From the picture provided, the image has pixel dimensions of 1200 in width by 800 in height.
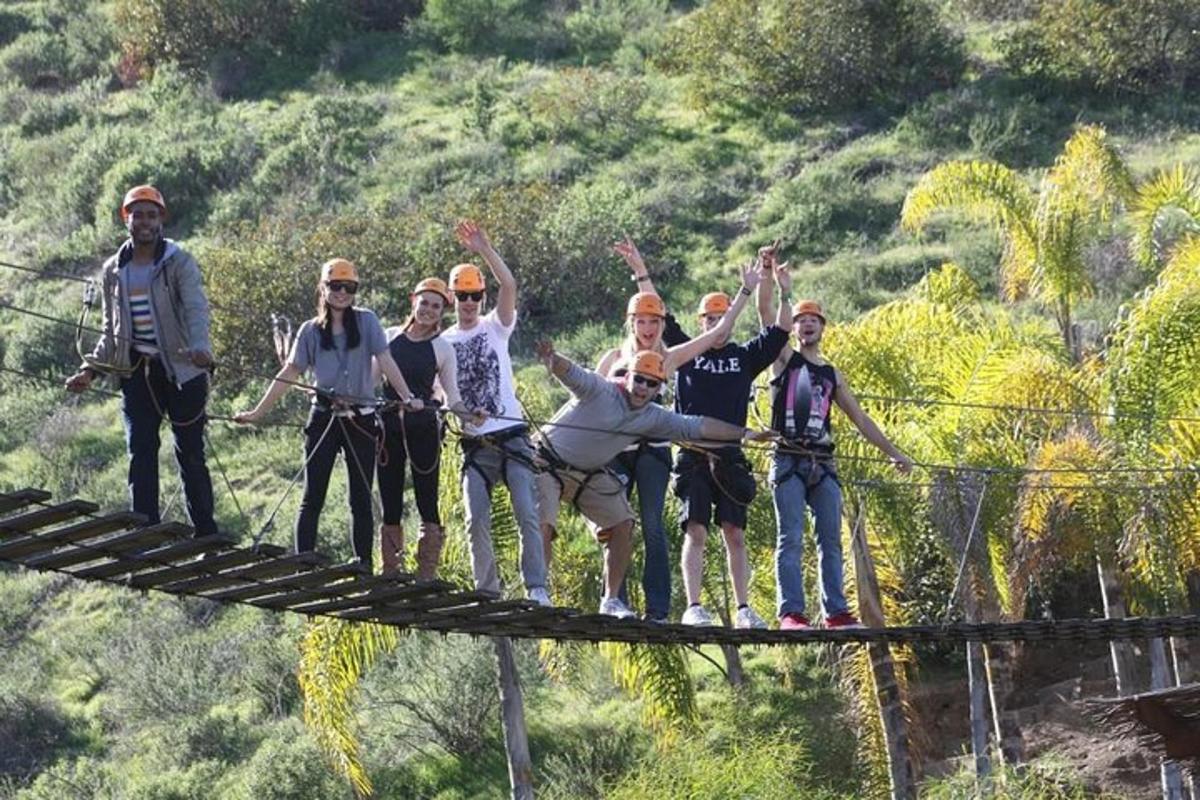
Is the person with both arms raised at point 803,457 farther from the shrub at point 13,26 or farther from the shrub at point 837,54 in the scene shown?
the shrub at point 13,26

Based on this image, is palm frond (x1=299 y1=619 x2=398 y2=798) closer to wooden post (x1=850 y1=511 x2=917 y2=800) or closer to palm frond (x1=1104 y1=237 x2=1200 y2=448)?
wooden post (x1=850 y1=511 x2=917 y2=800)

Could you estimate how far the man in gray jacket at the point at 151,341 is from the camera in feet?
35.3

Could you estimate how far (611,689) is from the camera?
26.8m

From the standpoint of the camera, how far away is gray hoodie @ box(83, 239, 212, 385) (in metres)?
10.8

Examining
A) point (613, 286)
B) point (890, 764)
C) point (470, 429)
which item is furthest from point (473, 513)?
point (613, 286)

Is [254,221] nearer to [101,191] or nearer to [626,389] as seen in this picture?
[101,191]

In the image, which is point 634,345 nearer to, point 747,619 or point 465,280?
point 465,280

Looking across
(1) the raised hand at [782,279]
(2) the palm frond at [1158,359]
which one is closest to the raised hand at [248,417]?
(1) the raised hand at [782,279]

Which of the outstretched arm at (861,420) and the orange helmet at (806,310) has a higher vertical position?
the orange helmet at (806,310)

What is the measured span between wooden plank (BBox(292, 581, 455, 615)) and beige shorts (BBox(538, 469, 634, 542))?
1182mm

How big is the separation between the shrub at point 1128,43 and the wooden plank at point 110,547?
34.0m

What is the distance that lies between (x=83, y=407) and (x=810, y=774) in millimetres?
19293

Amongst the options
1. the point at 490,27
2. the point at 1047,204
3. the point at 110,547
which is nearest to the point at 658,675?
the point at 1047,204

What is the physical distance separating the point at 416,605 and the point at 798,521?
Answer: 7.41 feet
